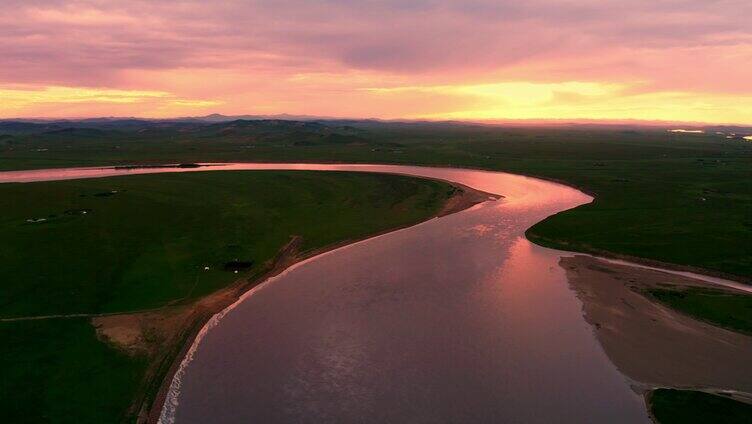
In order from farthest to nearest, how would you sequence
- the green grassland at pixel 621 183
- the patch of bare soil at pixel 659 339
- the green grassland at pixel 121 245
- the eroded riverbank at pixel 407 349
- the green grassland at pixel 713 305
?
the green grassland at pixel 621 183
the green grassland at pixel 713 305
the patch of bare soil at pixel 659 339
the green grassland at pixel 121 245
the eroded riverbank at pixel 407 349

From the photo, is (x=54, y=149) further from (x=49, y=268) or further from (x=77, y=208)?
(x=49, y=268)

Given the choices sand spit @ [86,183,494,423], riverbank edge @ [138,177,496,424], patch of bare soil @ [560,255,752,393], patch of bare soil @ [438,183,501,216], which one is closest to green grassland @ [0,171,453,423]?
sand spit @ [86,183,494,423]

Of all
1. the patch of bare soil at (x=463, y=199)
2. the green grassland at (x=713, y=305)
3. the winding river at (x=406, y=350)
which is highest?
the patch of bare soil at (x=463, y=199)

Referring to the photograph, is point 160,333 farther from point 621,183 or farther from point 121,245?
point 621,183

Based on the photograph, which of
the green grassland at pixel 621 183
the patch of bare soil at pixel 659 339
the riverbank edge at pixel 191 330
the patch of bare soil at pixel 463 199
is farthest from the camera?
the patch of bare soil at pixel 463 199

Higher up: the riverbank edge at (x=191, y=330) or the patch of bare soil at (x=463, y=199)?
the patch of bare soil at (x=463, y=199)

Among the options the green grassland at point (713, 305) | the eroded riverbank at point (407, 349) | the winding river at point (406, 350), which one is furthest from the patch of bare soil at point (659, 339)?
the eroded riverbank at point (407, 349)

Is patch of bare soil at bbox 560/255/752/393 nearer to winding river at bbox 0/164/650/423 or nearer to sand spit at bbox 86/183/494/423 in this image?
winding river at bbox 0/164/650/423

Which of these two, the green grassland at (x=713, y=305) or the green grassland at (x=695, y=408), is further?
the green grassland at (x=713, y=305)

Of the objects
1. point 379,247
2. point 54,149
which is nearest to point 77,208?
point 379,247

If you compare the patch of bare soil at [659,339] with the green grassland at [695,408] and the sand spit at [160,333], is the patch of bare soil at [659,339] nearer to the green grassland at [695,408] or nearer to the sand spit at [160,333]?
the green grassland at [695,408]
